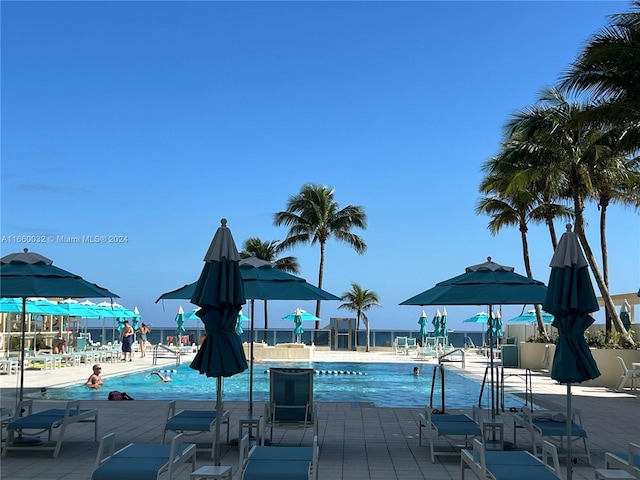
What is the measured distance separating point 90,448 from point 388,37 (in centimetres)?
1243

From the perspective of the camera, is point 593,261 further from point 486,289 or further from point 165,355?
point 165,355

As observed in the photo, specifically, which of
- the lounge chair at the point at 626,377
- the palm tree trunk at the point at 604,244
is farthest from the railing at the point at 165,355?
the palm tree trunk at the point at 604,244

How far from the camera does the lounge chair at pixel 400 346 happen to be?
3036cm

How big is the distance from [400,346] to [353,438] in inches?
888

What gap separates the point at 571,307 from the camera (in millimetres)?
5859

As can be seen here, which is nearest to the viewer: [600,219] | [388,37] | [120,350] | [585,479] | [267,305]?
[585,479]

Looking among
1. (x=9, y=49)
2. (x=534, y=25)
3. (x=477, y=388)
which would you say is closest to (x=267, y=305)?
(x=477, y=388)

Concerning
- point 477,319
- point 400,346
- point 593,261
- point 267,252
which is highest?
point 267,252

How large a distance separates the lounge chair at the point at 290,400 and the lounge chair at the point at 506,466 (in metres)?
2.65

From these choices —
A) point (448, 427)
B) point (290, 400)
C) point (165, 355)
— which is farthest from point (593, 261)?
point (165, 355)

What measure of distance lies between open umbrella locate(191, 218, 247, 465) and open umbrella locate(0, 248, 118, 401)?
2.73m

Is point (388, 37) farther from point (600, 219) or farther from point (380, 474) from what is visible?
point (380, 474)

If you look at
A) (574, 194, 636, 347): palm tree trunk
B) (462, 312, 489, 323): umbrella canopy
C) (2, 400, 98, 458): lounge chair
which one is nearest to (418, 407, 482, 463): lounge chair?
(2, 400, 98, 458): lounge chair

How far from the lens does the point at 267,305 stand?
37875 millimetres
